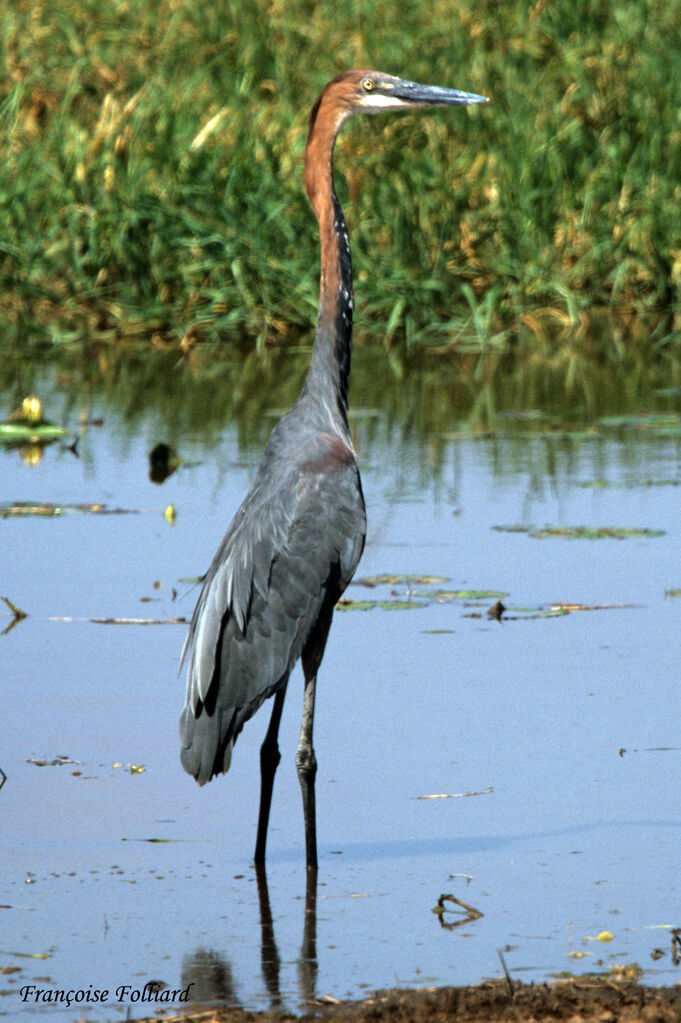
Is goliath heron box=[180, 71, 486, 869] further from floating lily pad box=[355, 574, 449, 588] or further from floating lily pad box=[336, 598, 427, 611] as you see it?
floating lily pad box=[355, 574, 449, 588]

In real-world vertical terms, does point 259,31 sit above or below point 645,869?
above

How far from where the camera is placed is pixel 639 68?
39.0 ft

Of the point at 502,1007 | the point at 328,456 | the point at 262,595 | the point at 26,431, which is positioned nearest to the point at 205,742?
the point at 262,595

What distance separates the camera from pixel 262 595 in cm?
413

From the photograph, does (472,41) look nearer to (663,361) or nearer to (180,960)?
(663,361)

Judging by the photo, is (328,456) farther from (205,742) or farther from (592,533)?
(592,533)

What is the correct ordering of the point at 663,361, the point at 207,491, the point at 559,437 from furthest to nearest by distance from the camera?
the point at 663,361, the point at 559,437, the point at 207,491

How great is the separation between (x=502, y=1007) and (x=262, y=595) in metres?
1.32

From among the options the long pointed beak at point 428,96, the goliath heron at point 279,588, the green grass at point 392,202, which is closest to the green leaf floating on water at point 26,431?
the green grass at point 392,202

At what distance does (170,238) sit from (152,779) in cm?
656

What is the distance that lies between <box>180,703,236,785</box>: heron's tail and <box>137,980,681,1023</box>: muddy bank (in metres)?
0.82

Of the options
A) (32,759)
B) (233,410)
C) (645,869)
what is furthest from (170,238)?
(645,869)

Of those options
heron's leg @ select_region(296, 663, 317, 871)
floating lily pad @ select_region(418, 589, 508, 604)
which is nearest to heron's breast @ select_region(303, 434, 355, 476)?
heron's leg @ select_region(296, 663, 317, 871)

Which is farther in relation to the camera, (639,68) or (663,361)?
(639,68)
